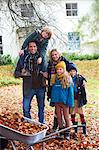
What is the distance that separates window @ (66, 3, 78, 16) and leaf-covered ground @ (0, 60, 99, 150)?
4.34m

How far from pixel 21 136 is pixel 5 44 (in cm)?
1885

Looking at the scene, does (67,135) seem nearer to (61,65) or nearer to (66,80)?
(66,80)

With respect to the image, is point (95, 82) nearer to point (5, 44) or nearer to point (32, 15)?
point (5, 44)

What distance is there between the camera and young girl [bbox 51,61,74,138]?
6.96 meters

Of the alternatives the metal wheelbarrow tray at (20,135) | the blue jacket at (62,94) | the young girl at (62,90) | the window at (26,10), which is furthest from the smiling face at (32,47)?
the window at (26,10)

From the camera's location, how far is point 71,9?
27.6 metres

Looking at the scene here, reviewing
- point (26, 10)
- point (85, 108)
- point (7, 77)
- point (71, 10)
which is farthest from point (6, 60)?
point (26, 10)

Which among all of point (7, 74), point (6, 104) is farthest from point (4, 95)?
point (7, 74)

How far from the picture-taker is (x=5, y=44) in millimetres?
23984

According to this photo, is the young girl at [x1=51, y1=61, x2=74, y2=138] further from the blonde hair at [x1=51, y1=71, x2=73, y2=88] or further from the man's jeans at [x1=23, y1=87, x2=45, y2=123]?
the man's jeans at [x1=23, y1=87, x2=45, y2=123]

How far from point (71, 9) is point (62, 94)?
21.1 metres

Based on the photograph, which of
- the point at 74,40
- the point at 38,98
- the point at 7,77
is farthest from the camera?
the point at 74,40

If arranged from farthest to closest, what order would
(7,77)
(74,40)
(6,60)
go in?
(74,40) < (6,60) < (7,77)

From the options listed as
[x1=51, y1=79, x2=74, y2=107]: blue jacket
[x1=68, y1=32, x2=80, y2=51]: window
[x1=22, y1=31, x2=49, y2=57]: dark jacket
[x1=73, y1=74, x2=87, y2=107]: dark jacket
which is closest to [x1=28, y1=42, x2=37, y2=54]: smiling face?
[x1=22, y1=31, x2=49, y2=57]: dark jacket
